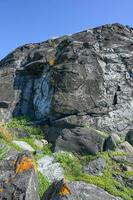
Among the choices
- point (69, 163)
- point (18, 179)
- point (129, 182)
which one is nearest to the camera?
point (18, 179)

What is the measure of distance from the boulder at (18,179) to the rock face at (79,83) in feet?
28.0

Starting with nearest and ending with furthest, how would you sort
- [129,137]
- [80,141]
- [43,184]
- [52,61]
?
[43,184]
[80,141]
[129,137]
[52,61]

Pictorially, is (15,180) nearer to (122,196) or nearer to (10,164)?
(10,164)

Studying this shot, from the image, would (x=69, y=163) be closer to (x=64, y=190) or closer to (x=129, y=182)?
(x=129, y=182)

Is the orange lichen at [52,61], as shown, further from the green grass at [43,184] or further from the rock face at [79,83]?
the green grass at [43,184]

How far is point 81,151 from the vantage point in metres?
17.6

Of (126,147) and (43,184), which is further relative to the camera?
(126,147)

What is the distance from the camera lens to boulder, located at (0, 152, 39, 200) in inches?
433

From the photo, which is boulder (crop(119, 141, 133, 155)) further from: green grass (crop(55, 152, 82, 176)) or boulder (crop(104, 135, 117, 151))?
green grass (crop(55, 152, 82, 176))

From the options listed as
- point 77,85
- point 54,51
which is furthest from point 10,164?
point 54,51

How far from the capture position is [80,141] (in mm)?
18141

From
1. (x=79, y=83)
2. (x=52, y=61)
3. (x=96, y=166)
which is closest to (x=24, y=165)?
(x=96, y=166)

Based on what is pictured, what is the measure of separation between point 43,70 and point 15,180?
47.1 feet

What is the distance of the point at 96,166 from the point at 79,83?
7696mm
